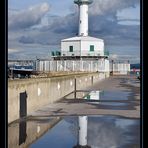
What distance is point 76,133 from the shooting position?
6.91 m

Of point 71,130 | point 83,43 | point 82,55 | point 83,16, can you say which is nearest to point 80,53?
point 82,55

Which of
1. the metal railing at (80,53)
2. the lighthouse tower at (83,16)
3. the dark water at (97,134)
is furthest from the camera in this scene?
the lighthouse tower at (83,16)

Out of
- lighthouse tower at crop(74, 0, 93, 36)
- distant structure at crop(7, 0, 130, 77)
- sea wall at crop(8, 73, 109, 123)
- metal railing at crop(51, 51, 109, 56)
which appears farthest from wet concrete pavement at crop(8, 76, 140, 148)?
lighthouse tower at crop(74, 0, 93, 36)

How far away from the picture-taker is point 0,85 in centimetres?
188

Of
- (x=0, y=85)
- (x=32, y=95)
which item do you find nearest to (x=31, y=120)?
(x=32, y=95)

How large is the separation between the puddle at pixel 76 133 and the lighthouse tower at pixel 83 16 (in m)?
45.2

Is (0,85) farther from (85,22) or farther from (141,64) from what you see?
(85,22)

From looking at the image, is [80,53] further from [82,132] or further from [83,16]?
[82,132]

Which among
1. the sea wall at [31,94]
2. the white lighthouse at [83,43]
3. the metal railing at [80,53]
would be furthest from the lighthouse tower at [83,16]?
the sea wall at [31,94]

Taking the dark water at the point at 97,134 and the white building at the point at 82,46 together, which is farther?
the white building at the point at 82,46

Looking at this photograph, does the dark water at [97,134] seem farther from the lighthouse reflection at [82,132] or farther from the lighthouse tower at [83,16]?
the lighthouse tower at [83,16]

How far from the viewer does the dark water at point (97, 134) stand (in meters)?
5.74

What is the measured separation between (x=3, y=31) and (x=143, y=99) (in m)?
0.89

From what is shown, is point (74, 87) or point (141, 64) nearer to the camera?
point (141, 64)
